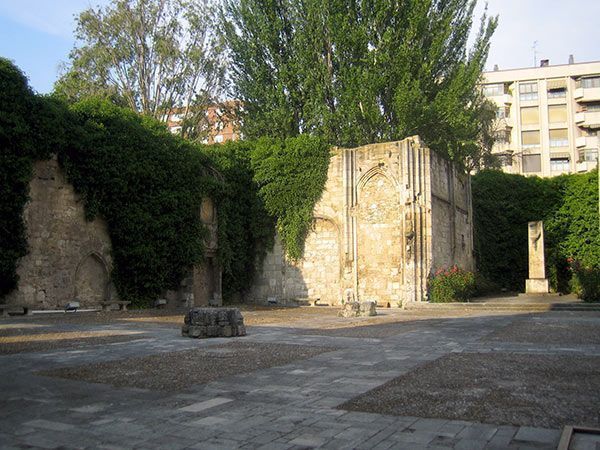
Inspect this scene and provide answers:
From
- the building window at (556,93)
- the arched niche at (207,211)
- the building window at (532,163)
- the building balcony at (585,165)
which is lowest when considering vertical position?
the arched niche at (207,211)

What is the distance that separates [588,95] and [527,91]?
4.86 metres

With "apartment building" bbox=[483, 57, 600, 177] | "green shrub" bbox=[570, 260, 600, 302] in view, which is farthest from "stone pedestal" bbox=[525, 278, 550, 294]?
"apartment building" bbox=[483, 57, 600, 177]

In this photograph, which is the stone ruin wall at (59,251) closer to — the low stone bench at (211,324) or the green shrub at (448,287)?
the low stone bench at (211,324)

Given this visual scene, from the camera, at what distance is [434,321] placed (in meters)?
13.3

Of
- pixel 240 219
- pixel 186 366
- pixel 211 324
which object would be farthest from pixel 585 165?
pixel 186 366

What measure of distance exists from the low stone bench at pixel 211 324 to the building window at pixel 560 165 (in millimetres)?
42986

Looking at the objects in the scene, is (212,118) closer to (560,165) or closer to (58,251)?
(58,251)

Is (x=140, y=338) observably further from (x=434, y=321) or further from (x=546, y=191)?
(x=546, y=191)

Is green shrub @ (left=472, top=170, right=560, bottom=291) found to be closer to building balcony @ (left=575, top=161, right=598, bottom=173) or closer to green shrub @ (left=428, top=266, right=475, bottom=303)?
green shrub @ (left=428, top=266, right=475, bottom=303)

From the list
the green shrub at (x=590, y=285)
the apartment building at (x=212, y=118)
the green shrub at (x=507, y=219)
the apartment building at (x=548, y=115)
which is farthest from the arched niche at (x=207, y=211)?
the apartment building at (x=548, y=115)

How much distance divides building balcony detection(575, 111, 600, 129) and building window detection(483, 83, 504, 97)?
22.1 ft

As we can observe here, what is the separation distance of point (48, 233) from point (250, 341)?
948 cm

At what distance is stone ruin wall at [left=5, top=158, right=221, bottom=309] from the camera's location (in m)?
15.5

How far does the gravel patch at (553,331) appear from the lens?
911cm
